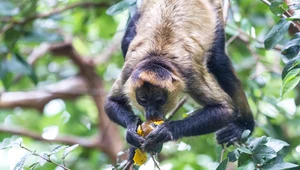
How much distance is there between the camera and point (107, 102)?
4785mm

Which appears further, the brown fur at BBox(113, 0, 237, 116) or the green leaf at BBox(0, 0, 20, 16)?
the green leaf at BBox(0, 0, 20, 16)

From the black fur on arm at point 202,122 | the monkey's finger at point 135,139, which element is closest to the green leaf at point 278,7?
the black fur on arm at point 202,122

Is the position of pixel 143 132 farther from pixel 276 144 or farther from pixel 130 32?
pixel 130 32

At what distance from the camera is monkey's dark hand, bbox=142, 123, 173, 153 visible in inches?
159

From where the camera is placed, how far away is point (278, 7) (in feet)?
13.0

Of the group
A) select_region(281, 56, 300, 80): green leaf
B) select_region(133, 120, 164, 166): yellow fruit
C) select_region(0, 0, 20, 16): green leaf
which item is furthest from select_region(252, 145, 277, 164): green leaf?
select_region(0, 0, 20, 16): green leaf

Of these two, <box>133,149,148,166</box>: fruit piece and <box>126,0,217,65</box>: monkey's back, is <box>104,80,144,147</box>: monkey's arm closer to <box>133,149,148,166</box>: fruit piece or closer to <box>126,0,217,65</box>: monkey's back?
<box>133,149,148,166</box>: fruit piece

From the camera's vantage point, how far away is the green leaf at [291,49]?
152 inches

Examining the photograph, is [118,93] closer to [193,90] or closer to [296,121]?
[193,90]

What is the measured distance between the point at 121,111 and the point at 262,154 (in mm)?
1379

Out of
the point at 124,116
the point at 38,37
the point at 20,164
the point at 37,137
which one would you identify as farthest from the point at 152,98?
the point at 37,137

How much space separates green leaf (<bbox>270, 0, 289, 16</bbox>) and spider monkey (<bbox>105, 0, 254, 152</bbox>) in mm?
856

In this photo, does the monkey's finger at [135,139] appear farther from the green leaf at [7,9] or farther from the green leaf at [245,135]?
the green leaf at [7,9]

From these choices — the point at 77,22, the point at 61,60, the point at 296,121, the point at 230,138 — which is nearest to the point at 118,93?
the point at 230,138
